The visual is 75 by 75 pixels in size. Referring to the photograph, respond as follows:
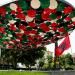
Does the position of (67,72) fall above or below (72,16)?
below

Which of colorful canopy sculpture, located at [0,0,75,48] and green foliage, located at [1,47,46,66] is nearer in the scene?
colorful canopy sculpture, located at [0,0,75,48]

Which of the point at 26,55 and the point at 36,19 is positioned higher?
the point at 26,55

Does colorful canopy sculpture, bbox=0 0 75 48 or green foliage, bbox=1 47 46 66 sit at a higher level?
green foliage, bbox=1 47 46 66

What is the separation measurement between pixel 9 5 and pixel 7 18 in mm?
2264

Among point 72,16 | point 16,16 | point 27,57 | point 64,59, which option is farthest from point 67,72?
point 64,59

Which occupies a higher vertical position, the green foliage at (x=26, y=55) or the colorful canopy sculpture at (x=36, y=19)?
the green foliage at (x=26, y=55)

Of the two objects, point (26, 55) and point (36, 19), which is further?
point (26, 55)

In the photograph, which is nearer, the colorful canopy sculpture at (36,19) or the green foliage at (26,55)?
the colorful canopy sculpture at (36,19)

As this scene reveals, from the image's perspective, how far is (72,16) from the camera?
16.0 meters

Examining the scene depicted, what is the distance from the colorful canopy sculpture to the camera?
14.7 m

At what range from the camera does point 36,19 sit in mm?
17047

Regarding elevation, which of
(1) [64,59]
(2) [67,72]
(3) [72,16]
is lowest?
(2) [67,72]

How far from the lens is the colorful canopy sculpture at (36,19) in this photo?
48.1ft

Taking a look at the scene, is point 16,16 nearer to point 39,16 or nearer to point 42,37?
point 39,16
